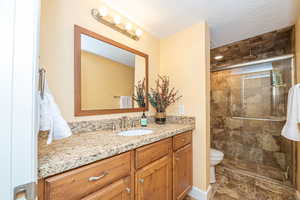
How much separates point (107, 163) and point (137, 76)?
46.5 inches

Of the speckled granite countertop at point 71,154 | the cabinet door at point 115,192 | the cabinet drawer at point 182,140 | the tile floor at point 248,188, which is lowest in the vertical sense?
the tile floor at point 248,188

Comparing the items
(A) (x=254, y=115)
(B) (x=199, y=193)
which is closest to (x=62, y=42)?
(B) (x=199, y=193)

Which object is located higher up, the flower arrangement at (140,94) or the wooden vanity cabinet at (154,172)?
the flower arrangement at (140,94)

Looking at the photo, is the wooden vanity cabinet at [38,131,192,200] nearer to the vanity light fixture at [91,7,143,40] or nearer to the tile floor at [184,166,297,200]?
the tile floor at [184,166,297,200]

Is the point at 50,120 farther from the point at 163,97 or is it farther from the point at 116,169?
the point at 163,97

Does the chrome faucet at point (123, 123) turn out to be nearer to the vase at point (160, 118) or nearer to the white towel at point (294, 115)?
the vase at point (160, 118)

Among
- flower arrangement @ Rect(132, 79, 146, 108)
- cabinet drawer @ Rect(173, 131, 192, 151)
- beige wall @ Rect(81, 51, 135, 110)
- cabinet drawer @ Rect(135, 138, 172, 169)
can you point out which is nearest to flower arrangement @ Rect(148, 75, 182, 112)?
flower arrangement @ Rect(132, 79, 146, 108)

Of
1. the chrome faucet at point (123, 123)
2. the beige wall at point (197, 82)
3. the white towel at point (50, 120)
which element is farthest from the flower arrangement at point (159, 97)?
the white towel at point (50, 120)

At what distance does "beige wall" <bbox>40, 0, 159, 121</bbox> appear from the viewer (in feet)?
Result: 3.30

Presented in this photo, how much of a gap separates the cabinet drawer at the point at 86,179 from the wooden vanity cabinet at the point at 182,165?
66 cm

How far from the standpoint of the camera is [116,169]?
0.80 m

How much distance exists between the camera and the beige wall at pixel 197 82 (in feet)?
5.08

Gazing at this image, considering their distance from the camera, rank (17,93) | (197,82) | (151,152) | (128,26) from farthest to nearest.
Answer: (197,82), (128,26), (151,152), (17,93)

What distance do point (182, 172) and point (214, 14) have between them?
6.05ft
